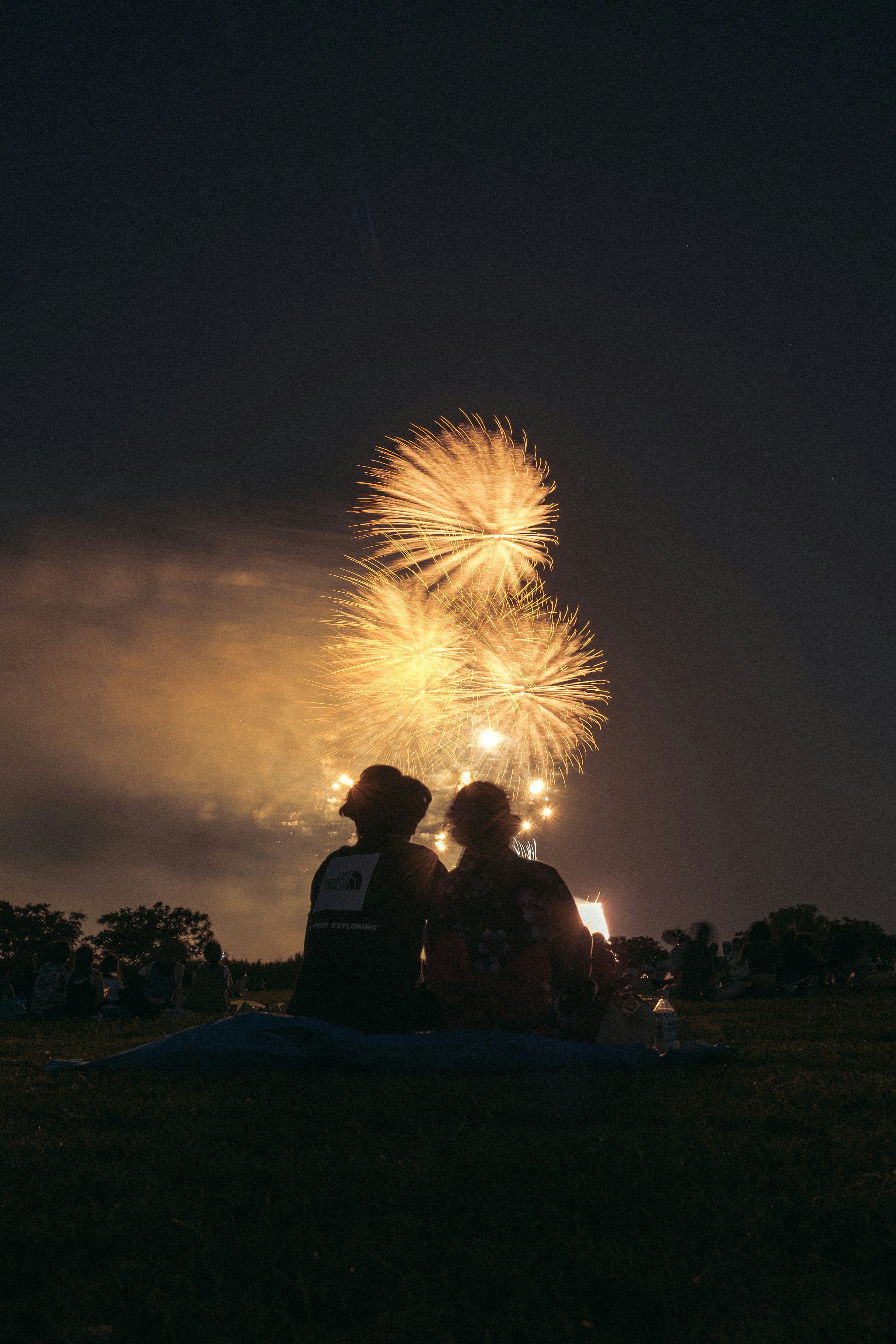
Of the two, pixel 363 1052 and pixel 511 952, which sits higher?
pixel 511 952

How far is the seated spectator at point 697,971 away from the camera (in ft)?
48.0

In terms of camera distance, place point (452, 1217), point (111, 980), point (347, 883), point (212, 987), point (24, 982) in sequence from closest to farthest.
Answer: point (452, 1217) < point (347, 883) < point (212, 987) < point (111, 980) < point (24, 982)

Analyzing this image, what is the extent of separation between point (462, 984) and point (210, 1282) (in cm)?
345

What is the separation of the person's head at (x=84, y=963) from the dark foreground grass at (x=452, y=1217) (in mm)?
9740

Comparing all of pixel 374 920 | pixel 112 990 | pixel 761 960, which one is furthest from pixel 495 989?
pixel 112 990

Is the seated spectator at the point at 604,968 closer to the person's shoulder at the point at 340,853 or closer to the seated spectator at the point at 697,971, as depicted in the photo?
the person's shoulder at the point at 340,853

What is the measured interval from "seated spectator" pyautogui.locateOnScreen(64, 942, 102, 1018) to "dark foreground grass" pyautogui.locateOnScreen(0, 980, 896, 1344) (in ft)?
32.0

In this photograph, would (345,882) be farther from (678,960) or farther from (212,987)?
(678,960)

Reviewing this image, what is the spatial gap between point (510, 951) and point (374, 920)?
965mm

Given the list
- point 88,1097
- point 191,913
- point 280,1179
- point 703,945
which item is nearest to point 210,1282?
point 280,1179

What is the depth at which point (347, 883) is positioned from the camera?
5.97 meters

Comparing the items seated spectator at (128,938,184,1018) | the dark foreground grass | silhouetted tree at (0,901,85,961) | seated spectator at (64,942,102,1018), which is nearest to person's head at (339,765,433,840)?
the dark foreground grass

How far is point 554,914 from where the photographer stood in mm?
5629

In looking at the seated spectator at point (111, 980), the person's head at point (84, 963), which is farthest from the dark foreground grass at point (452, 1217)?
the seated spectator at point (111, 980)
